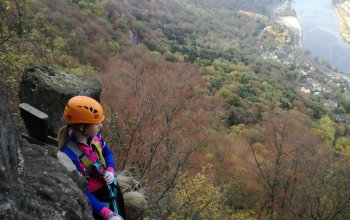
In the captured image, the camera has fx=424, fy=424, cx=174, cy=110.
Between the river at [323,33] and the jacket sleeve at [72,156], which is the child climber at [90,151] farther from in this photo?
the river at [323,33]

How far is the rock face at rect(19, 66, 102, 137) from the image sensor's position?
27.6 feet

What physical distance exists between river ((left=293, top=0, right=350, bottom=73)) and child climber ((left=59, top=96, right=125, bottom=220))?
140 m

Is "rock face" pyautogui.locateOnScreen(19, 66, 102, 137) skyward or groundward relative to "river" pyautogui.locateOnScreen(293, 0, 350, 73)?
skyward

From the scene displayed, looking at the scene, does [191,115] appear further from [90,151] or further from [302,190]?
[90,151]

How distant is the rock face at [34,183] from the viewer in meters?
2.71

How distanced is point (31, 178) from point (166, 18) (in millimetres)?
100574

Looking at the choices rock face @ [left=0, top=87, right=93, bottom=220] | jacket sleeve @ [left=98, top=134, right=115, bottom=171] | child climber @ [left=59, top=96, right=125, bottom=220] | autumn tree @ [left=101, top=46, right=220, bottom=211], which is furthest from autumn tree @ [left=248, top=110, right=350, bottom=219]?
rock face @ [left=0, top=87, right=93, bottom=220]

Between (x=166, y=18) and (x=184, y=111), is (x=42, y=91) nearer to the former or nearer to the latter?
(x=184, y=111)

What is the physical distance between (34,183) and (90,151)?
0.74 m

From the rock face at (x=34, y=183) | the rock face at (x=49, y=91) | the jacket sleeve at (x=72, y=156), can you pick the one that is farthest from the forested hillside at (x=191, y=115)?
the rock face at (x=34, y=183)

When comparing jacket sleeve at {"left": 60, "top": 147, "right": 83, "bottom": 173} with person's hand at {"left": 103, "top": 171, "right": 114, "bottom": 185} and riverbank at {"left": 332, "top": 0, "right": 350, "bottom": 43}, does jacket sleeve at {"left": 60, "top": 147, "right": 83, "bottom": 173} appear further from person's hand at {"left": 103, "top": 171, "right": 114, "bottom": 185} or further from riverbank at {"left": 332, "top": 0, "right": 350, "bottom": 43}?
riverbank at {"left": 332, "top": 0, "right": 350, "bottom": 43}

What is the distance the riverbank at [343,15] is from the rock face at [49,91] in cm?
15485

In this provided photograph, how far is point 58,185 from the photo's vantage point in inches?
134

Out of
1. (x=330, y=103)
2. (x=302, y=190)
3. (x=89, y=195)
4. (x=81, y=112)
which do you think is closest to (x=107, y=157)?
(x=89, y=195)
